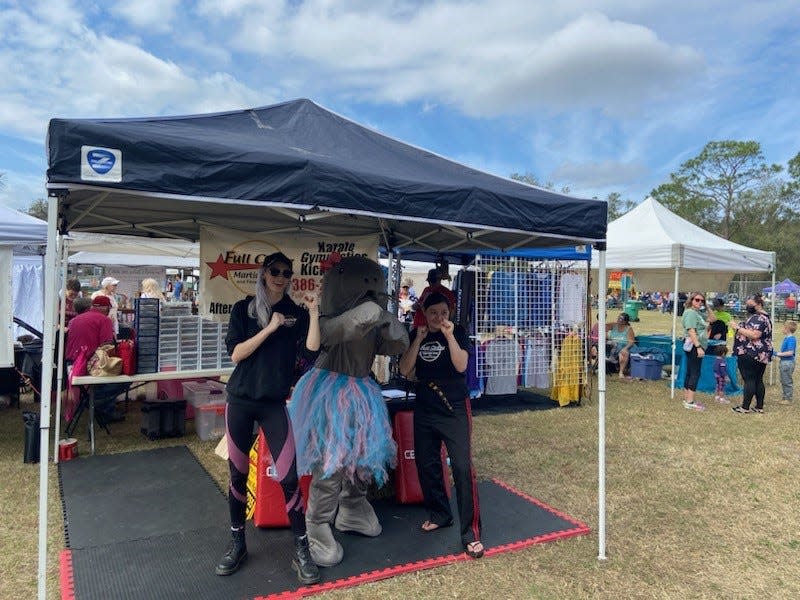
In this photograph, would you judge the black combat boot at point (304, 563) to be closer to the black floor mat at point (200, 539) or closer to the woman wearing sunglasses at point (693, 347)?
the black floor mat at point (200, 539)

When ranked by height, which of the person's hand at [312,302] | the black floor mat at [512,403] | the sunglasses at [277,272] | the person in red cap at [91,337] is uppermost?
the sunglasses at [277,272]

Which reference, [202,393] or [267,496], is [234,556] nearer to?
[267,496]

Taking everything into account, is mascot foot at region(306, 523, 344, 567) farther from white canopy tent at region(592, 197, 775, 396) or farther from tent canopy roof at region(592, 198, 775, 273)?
tent canopy roof at region(592, 198, 775, 273)

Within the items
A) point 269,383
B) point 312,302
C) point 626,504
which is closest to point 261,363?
point 269,383

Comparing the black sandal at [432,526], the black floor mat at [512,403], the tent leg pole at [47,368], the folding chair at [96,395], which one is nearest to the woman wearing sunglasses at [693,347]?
the black floor mat at [512,403]

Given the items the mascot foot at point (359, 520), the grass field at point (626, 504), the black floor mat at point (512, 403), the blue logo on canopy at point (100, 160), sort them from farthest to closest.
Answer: the black floor mat at point (512, 403), the mascot foot at point (359, 520), the grass field at point (626, 504), the blue logo on canopy at point (100, 160)

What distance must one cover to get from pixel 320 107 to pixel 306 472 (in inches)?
93.5

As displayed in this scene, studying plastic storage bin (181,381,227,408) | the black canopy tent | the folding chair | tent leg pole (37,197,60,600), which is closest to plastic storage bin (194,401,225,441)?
plastic storage bin (181,381,227,408)

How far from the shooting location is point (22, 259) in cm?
1255

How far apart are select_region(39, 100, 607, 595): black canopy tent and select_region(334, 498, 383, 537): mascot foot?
1.73 meters

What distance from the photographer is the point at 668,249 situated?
8.62 meters

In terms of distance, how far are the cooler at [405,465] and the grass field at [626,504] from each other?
935 mm

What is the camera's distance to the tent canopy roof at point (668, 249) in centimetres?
869

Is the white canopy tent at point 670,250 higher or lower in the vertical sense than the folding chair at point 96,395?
higher
